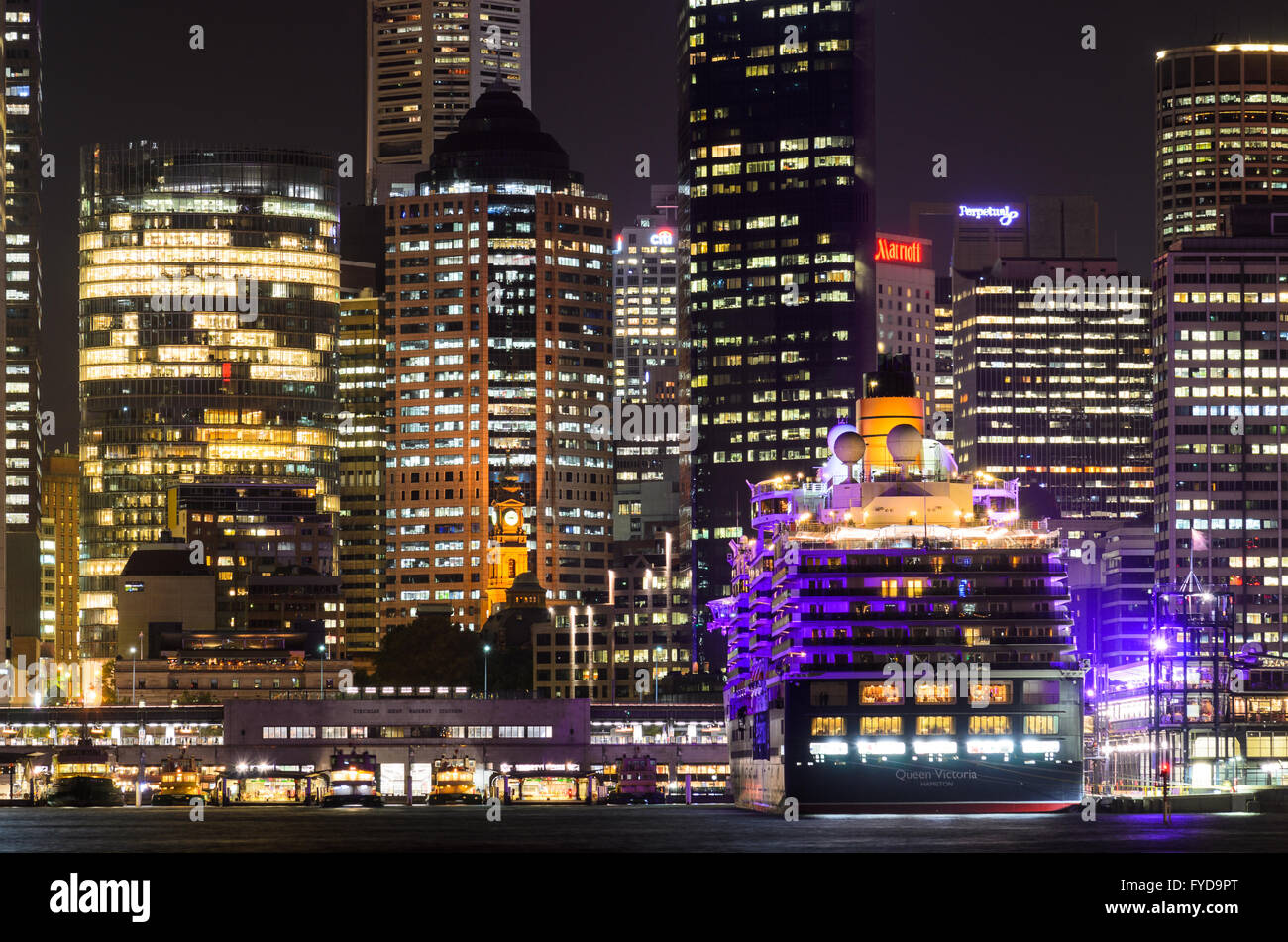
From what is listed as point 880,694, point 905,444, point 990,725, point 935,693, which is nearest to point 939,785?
point 990,725

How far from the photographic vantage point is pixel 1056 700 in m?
165

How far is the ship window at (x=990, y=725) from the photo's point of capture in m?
164

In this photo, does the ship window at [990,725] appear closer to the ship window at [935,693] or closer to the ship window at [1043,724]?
the ship window at [1043,724]

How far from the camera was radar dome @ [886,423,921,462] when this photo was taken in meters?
187

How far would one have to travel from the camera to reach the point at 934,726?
164m

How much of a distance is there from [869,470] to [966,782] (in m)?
35.0

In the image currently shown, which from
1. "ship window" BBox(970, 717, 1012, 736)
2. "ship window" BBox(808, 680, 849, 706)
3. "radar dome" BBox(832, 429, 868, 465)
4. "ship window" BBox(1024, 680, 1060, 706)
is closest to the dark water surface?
"ship window" BBox(970, 717, 1012, 736)

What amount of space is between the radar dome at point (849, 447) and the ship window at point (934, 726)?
31.3 m

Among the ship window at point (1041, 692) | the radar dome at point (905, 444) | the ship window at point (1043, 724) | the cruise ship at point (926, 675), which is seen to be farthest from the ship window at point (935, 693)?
the radar dome at point (905, 444)

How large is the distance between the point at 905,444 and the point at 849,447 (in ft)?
15.5
